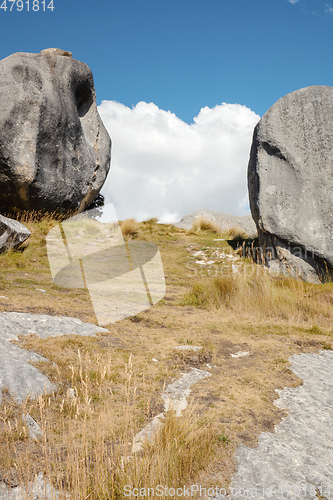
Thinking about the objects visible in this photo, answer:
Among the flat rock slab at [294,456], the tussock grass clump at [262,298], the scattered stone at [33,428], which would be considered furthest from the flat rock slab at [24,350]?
the tussock grass clump at [262,298]

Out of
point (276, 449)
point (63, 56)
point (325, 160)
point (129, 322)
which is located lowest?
point (276, 449)

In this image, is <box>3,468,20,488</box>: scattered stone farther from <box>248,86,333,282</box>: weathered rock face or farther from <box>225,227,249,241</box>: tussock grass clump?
<box>225,227,249,241</box>: tussock grass clump

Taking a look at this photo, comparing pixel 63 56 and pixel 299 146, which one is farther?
pixel 63 56

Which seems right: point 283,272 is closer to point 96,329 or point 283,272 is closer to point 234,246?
point 234,246

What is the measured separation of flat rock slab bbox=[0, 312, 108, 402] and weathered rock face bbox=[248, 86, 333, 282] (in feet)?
17.8

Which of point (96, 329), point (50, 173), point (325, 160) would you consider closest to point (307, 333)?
point (96, 329)

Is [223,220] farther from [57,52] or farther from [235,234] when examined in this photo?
[57,52]

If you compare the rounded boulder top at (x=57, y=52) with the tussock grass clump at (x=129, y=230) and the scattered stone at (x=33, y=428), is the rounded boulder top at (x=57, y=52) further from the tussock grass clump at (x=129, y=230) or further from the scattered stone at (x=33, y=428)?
the scattered stone at (x=33, y=428)

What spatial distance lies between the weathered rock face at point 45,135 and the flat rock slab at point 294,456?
9.50 m

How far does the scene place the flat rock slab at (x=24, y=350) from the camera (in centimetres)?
284

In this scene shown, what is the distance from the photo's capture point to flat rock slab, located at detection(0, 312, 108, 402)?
9.31ft

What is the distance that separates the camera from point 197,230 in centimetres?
1527

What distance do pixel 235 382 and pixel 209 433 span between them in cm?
110

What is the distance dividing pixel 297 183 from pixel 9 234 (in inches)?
257
